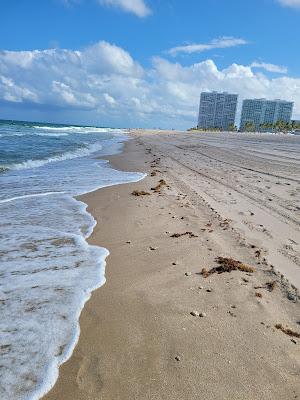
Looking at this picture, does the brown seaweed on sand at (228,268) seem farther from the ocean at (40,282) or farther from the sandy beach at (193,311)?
the ocean at (40,282)

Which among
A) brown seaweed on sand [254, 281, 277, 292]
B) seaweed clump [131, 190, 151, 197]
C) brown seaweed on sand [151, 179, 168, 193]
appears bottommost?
brown seaweed on sand [151, 179, 168, 193]

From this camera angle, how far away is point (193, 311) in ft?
12.1

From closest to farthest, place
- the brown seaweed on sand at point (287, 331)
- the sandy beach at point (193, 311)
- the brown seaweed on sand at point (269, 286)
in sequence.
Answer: the sandy beach at point (193, 311) → the brown seaweed on sand at point (287, 331) → the brown seaweed on sand at point (269, 286)

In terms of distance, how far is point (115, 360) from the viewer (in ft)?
9.82

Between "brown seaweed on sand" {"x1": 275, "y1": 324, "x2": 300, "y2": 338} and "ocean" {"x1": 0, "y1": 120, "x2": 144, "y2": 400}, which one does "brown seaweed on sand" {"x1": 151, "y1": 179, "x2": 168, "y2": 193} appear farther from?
"brown seaweed on sand" {"x1": 275, "y1": 324, "x2": 300, "y2": 338}

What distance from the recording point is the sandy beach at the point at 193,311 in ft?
8.98

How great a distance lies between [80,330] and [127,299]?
2.27 feet

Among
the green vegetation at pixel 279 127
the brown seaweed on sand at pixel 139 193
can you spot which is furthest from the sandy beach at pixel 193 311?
the green vegetation at pixel 279 127

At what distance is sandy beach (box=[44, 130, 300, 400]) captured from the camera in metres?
2.74

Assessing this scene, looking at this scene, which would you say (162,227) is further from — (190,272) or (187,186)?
(187,186)

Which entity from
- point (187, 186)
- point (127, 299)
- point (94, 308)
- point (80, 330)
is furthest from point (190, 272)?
point (187, 186)

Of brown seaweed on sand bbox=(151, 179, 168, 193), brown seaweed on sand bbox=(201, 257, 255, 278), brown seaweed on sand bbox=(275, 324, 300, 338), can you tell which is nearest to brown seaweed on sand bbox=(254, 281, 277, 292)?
brown seaweed on sand bbox=(201, 257, 255, 278)

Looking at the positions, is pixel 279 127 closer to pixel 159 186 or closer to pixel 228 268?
pixel 159 186

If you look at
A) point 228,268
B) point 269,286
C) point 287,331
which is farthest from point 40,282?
point 287,331
